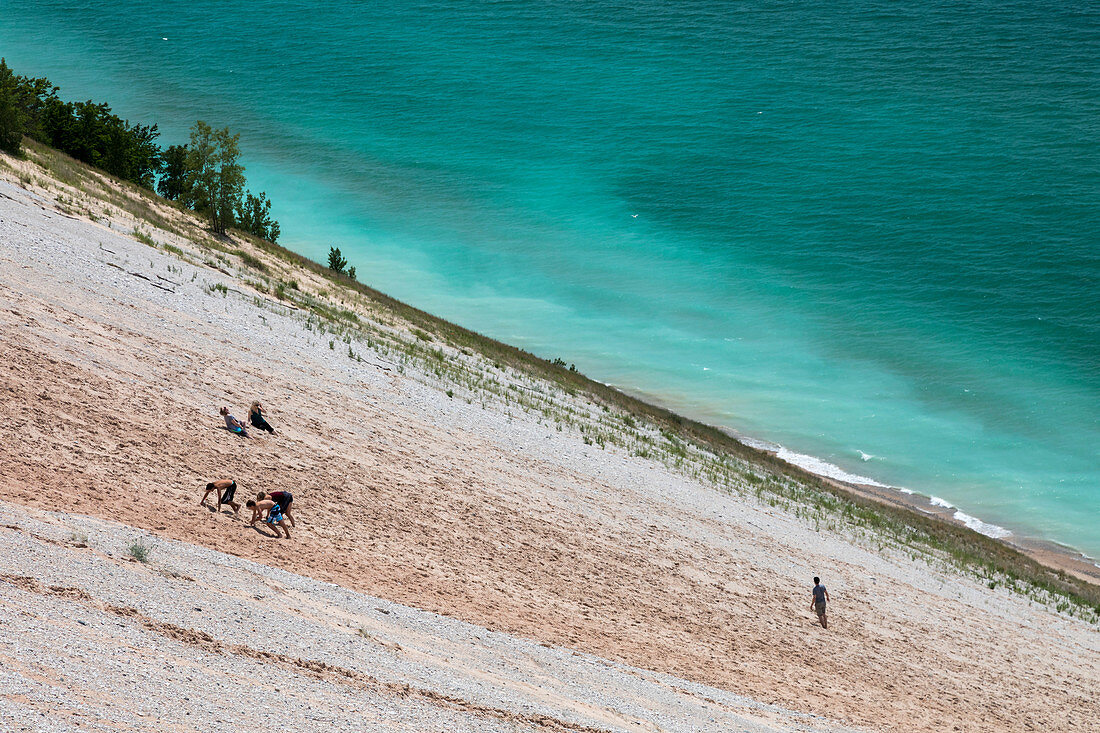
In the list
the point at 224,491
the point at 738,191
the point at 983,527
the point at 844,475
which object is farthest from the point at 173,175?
the point at 738,191

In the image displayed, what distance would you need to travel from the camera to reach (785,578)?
77.9 feet

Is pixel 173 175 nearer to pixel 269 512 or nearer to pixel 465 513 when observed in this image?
pixel 465 513

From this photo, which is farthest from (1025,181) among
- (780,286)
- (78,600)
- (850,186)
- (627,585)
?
(78,600)

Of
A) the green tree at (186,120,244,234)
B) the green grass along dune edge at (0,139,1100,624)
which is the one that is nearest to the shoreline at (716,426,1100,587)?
the green grass along dune edge at (0,139,1100,624)

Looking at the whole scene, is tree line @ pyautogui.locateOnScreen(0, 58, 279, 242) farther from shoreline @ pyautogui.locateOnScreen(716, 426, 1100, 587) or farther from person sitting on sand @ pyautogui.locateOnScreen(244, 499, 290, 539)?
shoreline @ pyautogui.locateOnScreen(716, 426, 1100, 587)

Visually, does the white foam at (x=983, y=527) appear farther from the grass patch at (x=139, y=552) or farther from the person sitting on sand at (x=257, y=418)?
the grass patch at (x=139, y=552)

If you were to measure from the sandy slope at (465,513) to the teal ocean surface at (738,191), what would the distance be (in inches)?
842

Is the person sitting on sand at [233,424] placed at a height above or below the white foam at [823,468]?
below

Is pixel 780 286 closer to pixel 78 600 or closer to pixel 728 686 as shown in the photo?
pixel 728 686

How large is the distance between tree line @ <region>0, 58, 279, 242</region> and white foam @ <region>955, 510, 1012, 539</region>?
1451 inches

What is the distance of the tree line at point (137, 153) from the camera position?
42531 mm

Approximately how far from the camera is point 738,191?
83688 millimetres

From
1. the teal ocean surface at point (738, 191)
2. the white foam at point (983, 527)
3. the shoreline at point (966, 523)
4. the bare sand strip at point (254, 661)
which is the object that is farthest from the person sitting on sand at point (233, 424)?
the white foam at point (983, 527)

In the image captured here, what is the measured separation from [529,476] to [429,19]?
117 meters
